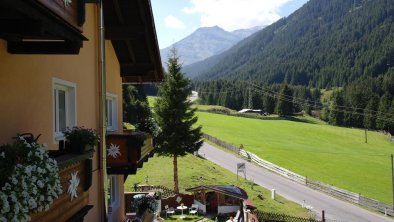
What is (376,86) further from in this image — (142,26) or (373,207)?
(142,26)

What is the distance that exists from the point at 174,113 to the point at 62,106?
1219 inches

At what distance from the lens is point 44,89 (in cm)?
697

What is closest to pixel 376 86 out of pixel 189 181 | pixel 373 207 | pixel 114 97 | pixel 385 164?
pixel 385 164

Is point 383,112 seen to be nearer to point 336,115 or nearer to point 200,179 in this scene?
point 336,115

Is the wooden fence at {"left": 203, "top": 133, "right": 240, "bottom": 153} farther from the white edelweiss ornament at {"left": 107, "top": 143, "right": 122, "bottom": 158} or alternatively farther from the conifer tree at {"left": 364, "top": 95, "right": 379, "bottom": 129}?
the conifer tree at {"left": 364, "top": 95, "right": 379, "bottom": 129}

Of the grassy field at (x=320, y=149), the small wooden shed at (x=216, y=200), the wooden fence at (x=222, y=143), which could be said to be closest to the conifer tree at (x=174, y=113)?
the small wooden shed at (x=216, y=200)

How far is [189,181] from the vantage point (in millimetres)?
42062

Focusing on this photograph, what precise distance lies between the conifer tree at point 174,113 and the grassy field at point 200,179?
3.00 m

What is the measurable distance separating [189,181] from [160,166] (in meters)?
5.21

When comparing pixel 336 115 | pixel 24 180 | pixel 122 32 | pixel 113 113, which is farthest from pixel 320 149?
pixel 24 180

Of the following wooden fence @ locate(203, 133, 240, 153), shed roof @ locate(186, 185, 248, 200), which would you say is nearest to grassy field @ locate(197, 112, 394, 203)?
wooden fence @ locate(203, 133, 240, 153)

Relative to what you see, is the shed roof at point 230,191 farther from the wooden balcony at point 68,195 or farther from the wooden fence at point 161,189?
the wooden balcony at point 68,195

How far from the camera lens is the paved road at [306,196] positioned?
41.2 m

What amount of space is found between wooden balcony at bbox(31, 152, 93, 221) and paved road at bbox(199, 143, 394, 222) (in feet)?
113
